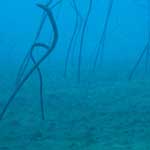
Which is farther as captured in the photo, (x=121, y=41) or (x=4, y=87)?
(x=121, y=41)

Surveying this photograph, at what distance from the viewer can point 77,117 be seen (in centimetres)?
858

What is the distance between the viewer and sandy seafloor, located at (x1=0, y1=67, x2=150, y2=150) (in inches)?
275

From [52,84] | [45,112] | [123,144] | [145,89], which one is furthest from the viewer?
[52,84]

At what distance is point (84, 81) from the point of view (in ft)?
42.8

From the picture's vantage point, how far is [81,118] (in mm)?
8484

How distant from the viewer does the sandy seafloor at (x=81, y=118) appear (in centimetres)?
698

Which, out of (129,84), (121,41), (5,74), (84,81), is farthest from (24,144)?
→ (121,41)

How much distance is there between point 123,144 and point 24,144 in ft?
4.61

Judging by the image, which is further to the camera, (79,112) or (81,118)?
(79,112)

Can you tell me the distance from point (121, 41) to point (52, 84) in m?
20.8

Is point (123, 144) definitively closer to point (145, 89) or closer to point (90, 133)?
point (90, 133)

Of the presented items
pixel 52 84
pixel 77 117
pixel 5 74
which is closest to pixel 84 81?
pixel 52 84

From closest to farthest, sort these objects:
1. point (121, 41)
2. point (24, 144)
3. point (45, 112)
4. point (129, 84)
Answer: point (24, 144) → point (45, 112) → point (129, 84) → point (121, 41)

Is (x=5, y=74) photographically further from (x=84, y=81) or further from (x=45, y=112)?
(x=45, y=112)
